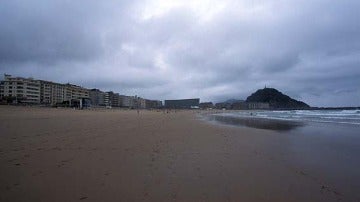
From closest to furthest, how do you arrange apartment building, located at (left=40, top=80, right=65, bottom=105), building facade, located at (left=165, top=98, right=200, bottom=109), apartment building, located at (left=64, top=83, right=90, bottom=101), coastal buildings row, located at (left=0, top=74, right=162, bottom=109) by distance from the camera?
coastal buildings row, located at (left=0, top=74, right=162, bottom=109) → apartment building, located at (left=40, top=80, right=65, bottom=105) → apartment building, located at (left=64, top=83, right=90, bottom=101) → building facade, located at (left=165, top=98, right=200, bottom=109)

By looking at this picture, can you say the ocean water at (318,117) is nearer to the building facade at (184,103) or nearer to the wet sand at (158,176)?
the wet sand at (158,176)

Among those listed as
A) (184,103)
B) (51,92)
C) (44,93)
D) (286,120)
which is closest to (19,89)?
(44,93)

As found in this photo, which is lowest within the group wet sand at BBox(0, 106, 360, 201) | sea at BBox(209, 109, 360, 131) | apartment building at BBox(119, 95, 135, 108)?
wet sand at BBox(0, 106, 360, 201)

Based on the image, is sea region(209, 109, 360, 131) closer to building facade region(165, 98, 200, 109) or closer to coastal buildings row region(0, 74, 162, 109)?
coastal buildings row region(0, 74, 162, 109)

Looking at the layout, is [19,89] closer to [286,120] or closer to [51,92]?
[51,92]

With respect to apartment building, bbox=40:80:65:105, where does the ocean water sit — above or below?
below

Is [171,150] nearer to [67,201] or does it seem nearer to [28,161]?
[28,161]

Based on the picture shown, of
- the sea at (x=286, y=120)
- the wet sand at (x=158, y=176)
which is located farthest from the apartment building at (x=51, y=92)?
the wet sand at (x=158, y=176)

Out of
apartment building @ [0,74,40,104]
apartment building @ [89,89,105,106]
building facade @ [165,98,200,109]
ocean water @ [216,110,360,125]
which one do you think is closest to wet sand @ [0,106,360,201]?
ocean water @ [216,110,360,125]

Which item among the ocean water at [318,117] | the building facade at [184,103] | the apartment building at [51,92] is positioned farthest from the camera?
the building facade at [184,103]

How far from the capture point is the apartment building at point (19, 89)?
257 ft

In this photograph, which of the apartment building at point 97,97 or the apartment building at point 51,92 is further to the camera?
the apartment building at point 97,97

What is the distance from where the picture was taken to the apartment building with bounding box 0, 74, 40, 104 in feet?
257

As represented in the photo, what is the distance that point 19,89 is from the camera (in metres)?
79.9
